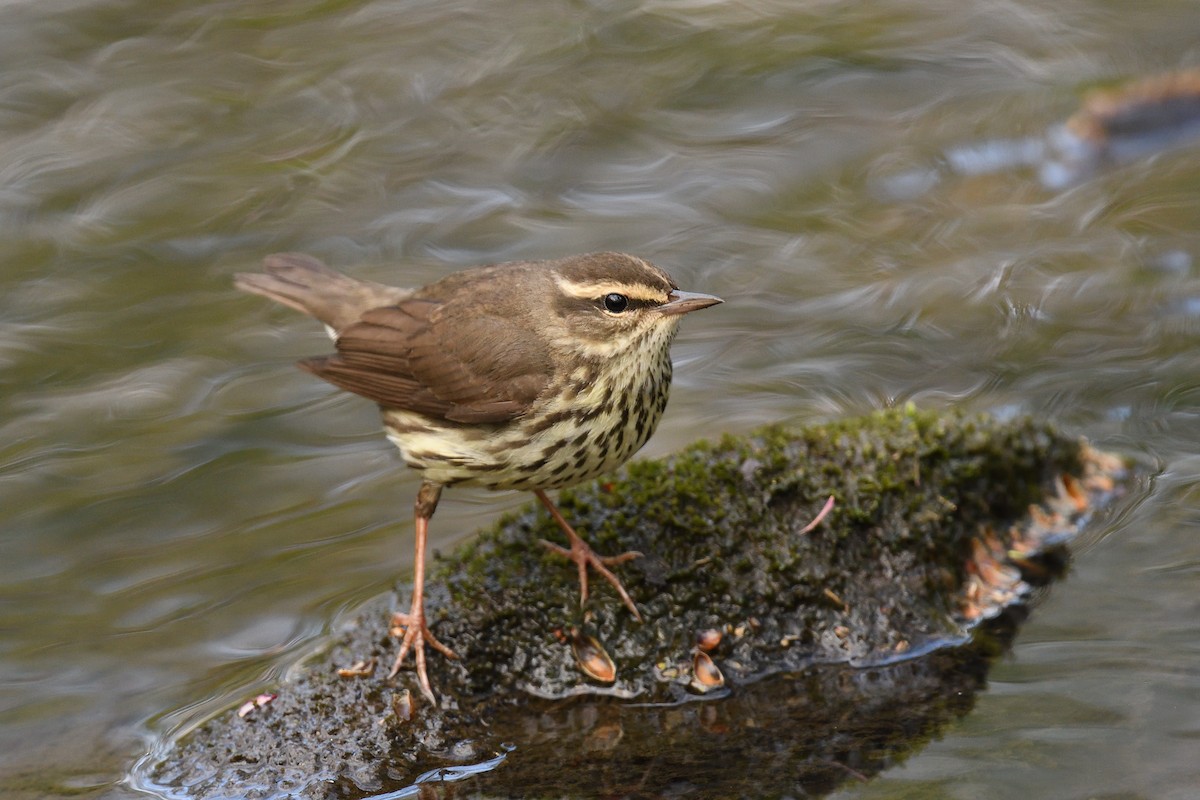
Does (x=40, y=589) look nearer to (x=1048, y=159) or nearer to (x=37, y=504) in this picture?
(x=37, y=504)

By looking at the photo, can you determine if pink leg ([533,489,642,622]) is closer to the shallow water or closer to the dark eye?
the dark eye

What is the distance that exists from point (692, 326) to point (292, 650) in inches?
167

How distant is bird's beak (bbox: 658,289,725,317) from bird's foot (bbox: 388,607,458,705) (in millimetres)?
1604

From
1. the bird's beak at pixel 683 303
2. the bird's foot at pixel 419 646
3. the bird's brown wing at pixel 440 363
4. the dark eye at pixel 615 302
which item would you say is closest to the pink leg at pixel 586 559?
the bird's brown wing at pixel 440 363

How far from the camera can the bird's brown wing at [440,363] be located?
5.85m

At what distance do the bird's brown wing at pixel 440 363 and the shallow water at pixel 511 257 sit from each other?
133cm

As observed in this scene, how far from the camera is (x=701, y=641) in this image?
5574 mm

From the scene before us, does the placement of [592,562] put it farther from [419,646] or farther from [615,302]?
[615,302]

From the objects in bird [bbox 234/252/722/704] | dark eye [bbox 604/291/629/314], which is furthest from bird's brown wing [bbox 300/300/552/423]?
dark eye [bbox 604/291/629/314]

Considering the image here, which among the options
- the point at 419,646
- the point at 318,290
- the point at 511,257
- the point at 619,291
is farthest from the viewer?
the point at 511,257

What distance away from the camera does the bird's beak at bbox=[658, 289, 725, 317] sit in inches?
221

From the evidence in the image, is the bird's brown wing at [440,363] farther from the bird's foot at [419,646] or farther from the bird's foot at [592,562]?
the bird's foot at [419,646]

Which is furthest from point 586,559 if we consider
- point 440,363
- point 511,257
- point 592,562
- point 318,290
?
point 511,257

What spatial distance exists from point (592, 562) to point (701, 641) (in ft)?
1.80
